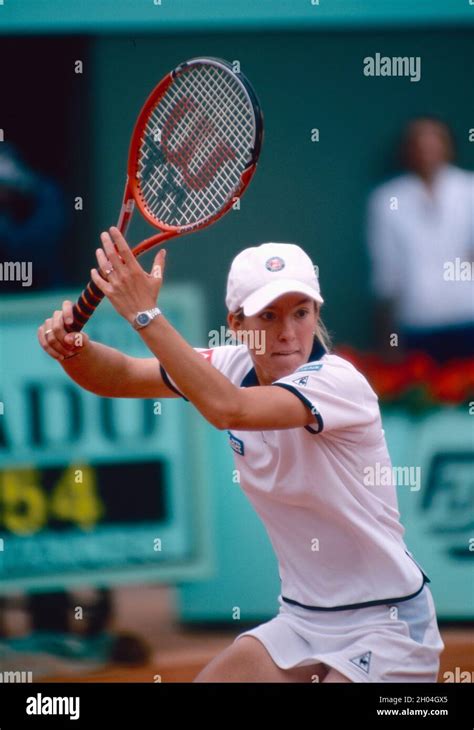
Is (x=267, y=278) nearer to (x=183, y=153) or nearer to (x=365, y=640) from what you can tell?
(x=183, y=153)

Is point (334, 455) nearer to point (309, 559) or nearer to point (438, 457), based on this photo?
point (309, 559)

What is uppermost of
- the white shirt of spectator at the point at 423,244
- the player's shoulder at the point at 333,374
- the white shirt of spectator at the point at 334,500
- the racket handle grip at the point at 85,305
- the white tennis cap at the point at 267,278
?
the white shirt of spectator at the point at 423,244

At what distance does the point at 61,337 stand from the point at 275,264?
0.54 m

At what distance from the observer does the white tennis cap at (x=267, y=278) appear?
10.3 feet

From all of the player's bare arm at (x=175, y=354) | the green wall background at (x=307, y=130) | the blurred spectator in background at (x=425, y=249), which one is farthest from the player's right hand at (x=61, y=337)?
the blurred spectator in background at (x=425, y=249)

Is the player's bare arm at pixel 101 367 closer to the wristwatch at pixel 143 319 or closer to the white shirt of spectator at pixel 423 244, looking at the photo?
the wristwatch at pixel 143 319

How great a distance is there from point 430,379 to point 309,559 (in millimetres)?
1713

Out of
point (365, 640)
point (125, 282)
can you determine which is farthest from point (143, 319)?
point (365, 640)

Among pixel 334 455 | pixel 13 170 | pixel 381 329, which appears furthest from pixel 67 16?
pixel 334 455

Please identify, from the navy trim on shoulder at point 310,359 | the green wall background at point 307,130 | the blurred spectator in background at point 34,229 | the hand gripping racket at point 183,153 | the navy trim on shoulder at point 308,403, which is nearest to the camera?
the navy trim on shoulder at point 308,403

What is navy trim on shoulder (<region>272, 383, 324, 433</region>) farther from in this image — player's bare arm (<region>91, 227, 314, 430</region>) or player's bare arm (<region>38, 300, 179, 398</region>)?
player's bare arm (<region>38, 300, 179, 398</region>)

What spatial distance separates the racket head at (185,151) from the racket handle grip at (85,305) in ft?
1.13

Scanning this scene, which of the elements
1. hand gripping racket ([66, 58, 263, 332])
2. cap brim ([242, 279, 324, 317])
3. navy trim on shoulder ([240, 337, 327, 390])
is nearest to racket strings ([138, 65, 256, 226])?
hand gripping racket ([66, 58, 263, 332])
